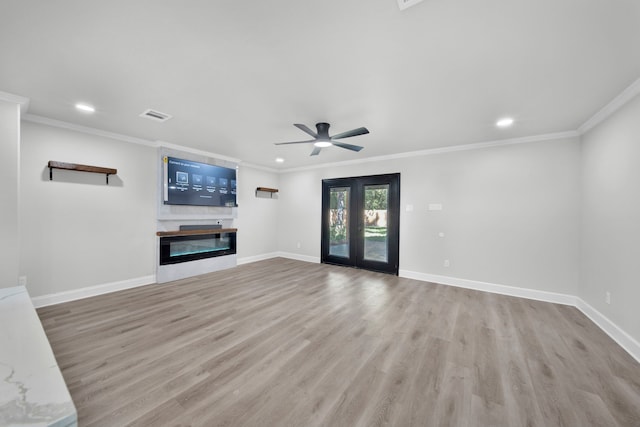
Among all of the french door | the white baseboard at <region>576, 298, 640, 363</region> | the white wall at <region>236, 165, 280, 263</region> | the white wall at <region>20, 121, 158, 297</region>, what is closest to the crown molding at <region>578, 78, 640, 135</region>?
the white baseboard at <region>576, 298, 640, 363</region>

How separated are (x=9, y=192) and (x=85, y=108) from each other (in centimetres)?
128

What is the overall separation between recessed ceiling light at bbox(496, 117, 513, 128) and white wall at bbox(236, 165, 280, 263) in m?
5.32

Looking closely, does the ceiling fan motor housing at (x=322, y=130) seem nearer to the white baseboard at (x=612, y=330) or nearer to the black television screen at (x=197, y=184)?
the black television screen at (x=197, y=184)

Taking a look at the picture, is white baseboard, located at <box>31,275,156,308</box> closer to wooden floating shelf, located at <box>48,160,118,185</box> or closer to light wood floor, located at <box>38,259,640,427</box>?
light wood floor, located at <box>38,259,640,427</box>

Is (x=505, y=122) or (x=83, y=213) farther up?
(x=505, y=122)

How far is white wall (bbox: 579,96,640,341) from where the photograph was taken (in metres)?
2.42

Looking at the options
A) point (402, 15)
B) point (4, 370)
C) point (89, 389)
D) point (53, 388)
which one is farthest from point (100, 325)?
point (402, 15)

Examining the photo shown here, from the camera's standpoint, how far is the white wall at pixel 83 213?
3330 mm

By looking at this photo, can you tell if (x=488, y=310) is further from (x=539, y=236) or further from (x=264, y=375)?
(x=264, y=375)

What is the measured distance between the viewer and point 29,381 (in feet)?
4.04

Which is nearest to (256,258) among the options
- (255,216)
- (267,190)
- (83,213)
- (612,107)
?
(255,216)

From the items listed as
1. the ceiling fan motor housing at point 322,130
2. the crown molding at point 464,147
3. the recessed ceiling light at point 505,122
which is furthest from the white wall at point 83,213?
the recessed ceiling light at point 505,122

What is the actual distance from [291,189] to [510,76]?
5.43m

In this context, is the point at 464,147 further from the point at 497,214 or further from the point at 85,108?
the point at 85,108
